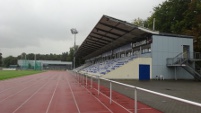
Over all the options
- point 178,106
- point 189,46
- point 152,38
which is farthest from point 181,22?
point 178,106

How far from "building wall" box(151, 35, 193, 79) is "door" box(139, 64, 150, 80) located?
2.09ft

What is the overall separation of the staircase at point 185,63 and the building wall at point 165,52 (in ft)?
1.62

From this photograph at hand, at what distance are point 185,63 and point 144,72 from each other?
4794 millimetres

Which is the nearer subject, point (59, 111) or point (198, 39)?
point (59, 111)

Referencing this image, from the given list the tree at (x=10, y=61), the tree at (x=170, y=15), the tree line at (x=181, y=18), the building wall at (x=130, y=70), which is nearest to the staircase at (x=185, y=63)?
the building wall at (x=130, y=70)

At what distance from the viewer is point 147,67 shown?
27.4m

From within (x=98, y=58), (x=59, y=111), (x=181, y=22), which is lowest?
(x=59, y=111)

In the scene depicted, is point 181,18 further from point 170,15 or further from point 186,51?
point 186,51

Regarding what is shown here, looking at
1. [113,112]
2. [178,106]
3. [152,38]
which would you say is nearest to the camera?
[113,112]

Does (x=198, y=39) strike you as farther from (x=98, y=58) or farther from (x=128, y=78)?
(x=98, y=58)

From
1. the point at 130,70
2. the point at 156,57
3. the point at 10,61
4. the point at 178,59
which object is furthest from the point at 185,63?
the point at 10,61

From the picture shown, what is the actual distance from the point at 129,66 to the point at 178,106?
1872cm

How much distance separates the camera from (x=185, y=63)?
27547 mm

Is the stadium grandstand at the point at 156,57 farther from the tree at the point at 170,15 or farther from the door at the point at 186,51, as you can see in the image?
the tree at the point at 170,15
